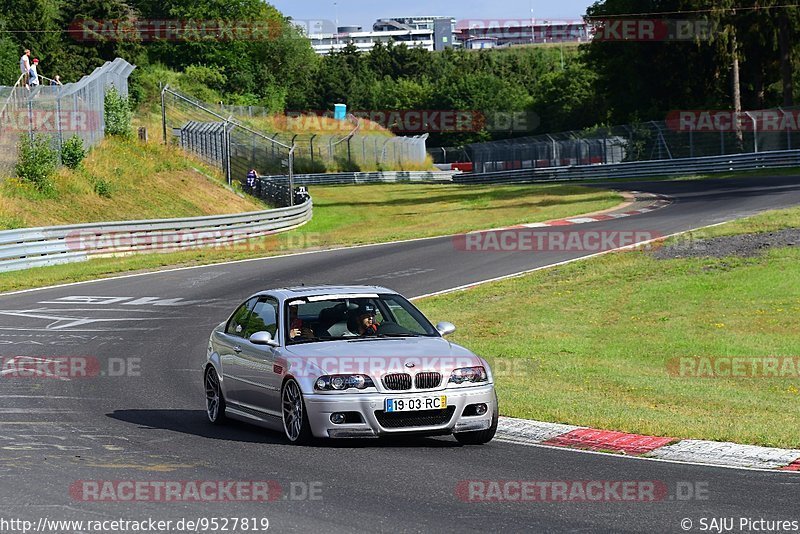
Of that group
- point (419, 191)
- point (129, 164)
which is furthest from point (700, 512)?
point (419, 191)

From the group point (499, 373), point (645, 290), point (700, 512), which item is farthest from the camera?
point (645, 290)

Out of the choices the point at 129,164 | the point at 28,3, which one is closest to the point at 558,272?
the point at 129,164

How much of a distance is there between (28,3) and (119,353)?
7337 centimetres

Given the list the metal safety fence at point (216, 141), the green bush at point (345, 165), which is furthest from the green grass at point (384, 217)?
the green bush at point (345, 165)

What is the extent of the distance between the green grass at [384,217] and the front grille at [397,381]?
17.9m

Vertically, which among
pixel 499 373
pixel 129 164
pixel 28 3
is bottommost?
pixel 499 373

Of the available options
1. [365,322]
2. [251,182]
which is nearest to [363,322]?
[365,322]

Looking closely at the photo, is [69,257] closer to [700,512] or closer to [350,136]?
[700,512]

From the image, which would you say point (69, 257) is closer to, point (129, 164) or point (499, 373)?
point (129, 164)

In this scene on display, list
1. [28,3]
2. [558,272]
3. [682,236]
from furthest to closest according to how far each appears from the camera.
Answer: [28,3]
[682,236]
[558,272]

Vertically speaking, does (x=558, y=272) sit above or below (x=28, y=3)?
below

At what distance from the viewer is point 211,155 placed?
2165 inches

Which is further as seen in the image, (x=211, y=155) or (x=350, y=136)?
(x=350, y=136)

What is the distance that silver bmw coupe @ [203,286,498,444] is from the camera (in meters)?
10.2
